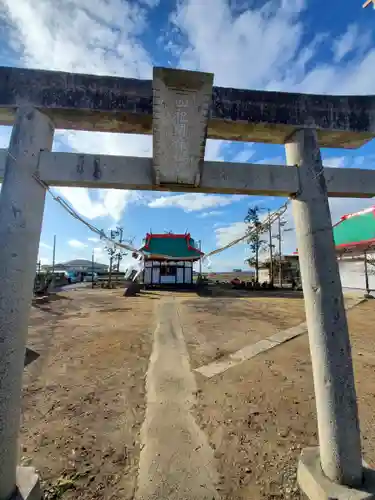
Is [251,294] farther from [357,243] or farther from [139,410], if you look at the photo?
[139,410]

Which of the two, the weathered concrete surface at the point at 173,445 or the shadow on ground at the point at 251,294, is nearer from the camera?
the weathered concrete surface at the point at 173,445

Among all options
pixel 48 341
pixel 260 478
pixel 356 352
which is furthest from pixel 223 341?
pixel 48 341

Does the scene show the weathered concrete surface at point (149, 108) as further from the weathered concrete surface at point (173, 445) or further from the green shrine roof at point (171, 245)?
the green shrine roof at point (171, 245)

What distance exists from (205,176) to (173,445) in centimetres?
369

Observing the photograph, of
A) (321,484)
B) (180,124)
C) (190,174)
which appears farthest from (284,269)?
(180,124)

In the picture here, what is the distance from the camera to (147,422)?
410 cm

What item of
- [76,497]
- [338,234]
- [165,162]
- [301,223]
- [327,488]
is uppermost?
[338,234]

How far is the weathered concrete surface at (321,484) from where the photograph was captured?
225 centimetres

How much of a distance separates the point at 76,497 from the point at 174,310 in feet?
35.7

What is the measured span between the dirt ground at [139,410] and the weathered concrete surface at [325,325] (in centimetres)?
89

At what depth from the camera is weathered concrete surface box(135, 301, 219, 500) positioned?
2.88 m

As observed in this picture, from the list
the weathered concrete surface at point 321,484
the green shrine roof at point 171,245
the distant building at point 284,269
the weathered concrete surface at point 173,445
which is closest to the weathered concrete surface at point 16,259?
the weathered concrete surface at point 173,445

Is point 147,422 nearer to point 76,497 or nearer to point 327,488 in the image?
point 76,497

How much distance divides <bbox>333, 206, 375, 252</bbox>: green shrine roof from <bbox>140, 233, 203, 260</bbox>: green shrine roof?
531 inches
